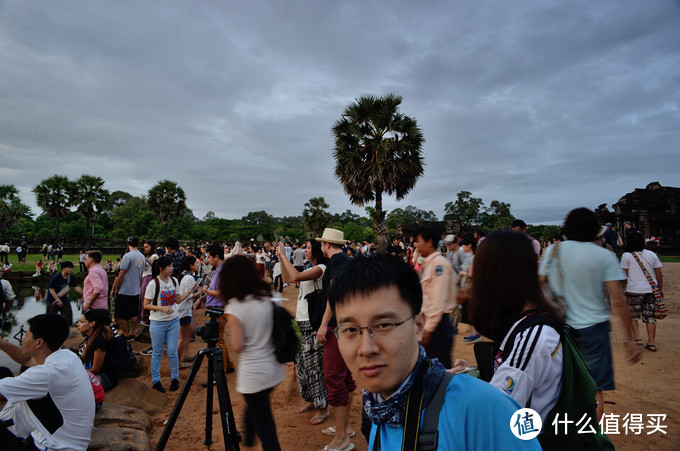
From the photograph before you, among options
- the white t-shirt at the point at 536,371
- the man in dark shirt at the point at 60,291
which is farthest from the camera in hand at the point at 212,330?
the man in dark shirt at the point at 60,291

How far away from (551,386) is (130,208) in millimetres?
69428

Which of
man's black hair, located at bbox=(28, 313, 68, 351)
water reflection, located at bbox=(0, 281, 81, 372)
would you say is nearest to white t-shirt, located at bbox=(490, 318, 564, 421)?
man's black hair, located at bbox=(28, 313, 68, 351)

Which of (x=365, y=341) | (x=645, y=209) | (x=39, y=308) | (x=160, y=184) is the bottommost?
(x=39, y=308)

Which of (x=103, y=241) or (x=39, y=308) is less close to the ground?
(x=103, y=241)

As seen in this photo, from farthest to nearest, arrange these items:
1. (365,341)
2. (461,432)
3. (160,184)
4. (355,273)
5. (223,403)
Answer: (160,184), (223,403), (355,273), (365,341), (461,432)

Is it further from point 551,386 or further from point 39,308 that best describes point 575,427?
point 39,308

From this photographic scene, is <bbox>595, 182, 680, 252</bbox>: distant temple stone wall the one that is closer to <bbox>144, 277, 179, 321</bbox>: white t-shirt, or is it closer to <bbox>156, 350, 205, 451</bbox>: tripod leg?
<bbox>144, 277, 179, 321</bbox>: white t-shirt

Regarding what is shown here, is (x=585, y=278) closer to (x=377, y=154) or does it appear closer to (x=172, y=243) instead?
(x=172, y=243)

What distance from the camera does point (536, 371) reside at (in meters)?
1.31

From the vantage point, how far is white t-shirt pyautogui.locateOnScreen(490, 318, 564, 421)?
131 cm

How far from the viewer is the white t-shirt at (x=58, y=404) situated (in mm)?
2510

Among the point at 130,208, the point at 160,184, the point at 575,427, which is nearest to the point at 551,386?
the point at 575,427

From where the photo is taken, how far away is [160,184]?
32.5 metres

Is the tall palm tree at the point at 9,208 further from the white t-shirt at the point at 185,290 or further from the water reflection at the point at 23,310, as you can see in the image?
the white t-shirt at the point at 185,290
